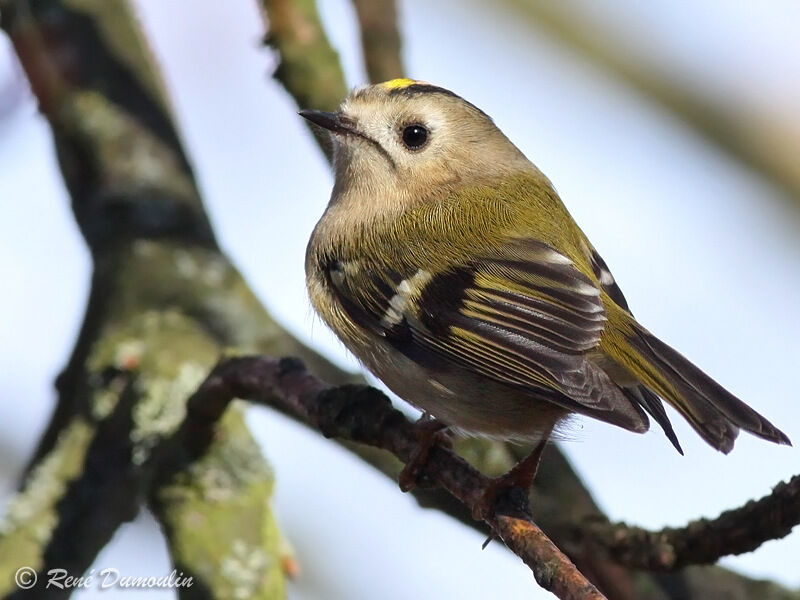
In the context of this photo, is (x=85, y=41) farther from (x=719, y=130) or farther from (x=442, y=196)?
(x=719, y=130)

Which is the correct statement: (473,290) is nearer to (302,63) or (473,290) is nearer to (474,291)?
(474,291)

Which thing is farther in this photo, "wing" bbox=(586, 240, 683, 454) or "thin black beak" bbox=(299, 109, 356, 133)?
"thin black beak" bbox=(299, 109, 356, 133)

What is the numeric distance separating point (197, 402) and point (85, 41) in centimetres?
132

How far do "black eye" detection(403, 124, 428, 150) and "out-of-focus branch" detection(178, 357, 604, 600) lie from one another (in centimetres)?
68

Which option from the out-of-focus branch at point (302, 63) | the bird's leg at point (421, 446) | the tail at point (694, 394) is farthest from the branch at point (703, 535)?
the out-of-focus branch at point (302, 63)

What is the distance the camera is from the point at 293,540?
3467 mm

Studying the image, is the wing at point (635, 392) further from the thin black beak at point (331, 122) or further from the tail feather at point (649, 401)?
the thin black beak at point (331, 122)

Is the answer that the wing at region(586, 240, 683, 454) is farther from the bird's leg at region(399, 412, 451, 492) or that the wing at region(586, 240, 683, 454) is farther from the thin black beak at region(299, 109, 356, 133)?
the thin black beak at region(299, 109, 356, 133)

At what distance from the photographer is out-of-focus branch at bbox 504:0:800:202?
3.57 m

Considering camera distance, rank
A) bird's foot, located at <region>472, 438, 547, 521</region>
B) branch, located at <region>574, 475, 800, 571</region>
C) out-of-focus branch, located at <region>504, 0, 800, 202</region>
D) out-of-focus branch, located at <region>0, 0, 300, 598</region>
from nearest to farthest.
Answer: branch, located at <region>574, 475, 800, 571</region> < bird's foot, located at <region>472, 438, 547, 521</region> < out-of-focus branch, located at <region>0, 0, 300, 598</region> < out-of-focus branch, located at <region>504, 0, 800, 202</region>

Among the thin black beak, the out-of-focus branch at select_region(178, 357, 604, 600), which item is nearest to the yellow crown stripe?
the thin black beak

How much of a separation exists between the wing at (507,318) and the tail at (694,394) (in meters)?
0.07

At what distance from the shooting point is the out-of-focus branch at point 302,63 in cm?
277

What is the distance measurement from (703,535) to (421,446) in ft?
1.58
